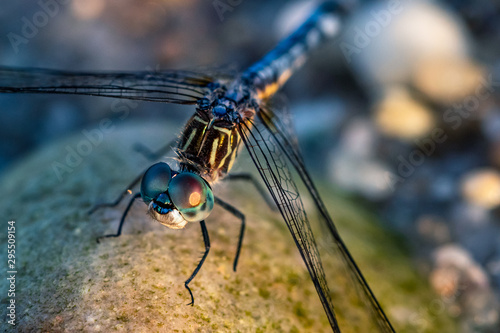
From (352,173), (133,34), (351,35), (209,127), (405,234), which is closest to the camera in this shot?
(209,127)

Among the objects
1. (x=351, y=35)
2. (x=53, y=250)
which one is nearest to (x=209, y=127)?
(x=53, y=250)

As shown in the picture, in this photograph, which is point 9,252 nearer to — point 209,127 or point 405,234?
point 209,127

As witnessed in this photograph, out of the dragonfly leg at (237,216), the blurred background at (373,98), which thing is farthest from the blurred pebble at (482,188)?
the dragonfly leg at (237,216)

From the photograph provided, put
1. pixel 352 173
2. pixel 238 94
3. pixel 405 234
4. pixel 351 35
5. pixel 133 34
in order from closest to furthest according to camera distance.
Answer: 1. pixel 238 94
2. pixel 405 234
3. pixel 352 173
4. pixel 351 35
5. pixel 133 34

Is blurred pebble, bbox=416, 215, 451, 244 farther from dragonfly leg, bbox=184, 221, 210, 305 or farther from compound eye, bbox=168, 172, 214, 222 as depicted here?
compound eye, bbox=168, 172, 214, 222

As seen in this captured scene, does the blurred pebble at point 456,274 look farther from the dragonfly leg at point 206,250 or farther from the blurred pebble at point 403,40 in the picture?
the dragonfly leg at point 206,250

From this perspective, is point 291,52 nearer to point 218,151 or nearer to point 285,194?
point 218,151

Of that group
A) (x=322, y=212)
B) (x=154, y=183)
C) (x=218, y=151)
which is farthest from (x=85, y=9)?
(x=322, y=212)
